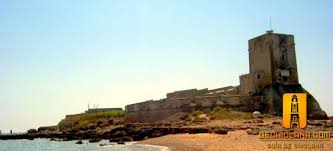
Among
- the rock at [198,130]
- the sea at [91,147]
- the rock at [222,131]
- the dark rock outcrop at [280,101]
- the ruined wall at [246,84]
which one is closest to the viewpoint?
the rock at [222,131]

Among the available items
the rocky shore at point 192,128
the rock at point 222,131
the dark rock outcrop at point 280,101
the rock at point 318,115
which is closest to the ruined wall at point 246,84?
→ the dark rock outcrop at point 280,101

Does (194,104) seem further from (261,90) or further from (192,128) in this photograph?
(192,128)

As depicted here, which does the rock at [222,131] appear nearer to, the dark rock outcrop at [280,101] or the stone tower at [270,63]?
the dark rock outcrop at [280,101]

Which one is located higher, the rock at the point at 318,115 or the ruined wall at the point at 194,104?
the ruined wall at the point at 194,104

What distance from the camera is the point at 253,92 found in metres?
40.8

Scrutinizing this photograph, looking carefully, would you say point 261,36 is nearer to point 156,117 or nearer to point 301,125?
point 156,117

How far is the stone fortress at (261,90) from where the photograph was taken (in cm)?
3831

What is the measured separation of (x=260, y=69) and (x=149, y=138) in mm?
14652

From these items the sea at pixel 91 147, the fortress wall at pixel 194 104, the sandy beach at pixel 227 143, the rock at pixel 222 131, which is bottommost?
the sea at pixel 91 147

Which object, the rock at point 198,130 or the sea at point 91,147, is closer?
the sea at point 91,147

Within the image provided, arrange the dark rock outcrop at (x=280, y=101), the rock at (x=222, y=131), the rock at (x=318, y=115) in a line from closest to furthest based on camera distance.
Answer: the rock at (x=222, y=131), the rock at (x=318, y=115), the dark rock outcrop at (x=280, y=101)

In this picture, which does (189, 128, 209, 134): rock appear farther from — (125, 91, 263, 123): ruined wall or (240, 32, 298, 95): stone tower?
(240, 32, 298, 95): stone tower

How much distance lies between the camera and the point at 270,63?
3975 centimetres

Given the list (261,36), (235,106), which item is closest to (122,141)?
(235,106)
